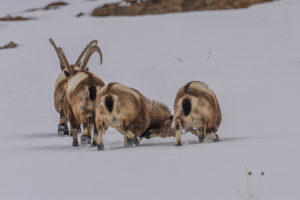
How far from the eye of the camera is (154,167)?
506 cm

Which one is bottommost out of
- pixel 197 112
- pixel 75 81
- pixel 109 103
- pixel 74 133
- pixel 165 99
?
pixel 165 99

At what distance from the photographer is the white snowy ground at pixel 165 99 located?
447cm

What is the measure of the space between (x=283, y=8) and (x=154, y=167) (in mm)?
18288

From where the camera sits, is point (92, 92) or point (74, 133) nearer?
point (92, 92)

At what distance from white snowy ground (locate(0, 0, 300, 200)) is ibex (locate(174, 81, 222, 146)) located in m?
0.19

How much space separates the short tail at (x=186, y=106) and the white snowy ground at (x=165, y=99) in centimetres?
33

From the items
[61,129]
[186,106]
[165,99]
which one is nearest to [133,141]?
[186,106]

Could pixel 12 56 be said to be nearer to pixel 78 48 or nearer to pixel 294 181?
pixel 78 48

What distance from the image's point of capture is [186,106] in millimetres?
6742

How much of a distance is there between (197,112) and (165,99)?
5.99 metres

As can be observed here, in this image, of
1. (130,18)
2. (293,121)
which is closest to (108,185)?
(293,121)

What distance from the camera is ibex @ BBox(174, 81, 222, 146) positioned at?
674 centimetres

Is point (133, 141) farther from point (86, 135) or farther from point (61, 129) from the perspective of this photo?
point (61, 129)

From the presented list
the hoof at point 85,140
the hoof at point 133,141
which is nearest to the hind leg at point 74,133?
the hoof at point 85,140
